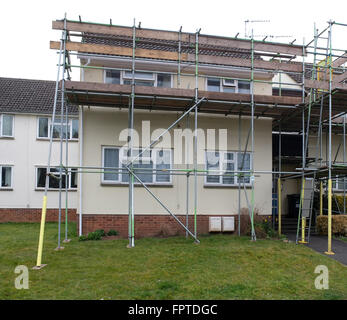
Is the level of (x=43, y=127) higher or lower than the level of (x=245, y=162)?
higher

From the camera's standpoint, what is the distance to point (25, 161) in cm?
1658

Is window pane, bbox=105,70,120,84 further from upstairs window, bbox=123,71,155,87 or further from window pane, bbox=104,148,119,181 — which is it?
window pane, bbox=104,148,119,181

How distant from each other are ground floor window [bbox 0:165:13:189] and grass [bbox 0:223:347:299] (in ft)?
26.0

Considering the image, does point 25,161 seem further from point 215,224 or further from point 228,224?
point 228,224

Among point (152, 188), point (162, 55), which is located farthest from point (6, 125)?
point (162, 55)

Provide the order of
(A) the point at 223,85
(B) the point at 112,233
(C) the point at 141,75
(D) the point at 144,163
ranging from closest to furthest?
(B) the point at 112,233 < (D) the point at 144,163 < (C) the point at 141,75 < (A) the point at 223,85

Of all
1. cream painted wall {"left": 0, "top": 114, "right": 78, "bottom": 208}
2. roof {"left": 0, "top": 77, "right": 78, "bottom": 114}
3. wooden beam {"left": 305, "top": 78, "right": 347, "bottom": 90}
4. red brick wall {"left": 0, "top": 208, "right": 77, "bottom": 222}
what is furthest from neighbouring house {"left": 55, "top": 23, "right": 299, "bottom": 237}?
cream painted wall {"left": 0, "top": 114, "right": 78, "bottom": 208}

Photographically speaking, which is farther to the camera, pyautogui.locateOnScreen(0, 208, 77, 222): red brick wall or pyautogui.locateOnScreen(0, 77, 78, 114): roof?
pyautogui.locateOnScreen(0, 77, 78, 114): roof

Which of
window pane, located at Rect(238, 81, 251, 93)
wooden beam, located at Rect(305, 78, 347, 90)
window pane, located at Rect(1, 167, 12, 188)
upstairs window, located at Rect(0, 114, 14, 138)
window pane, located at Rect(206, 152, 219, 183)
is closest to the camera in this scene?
wooden beam, located at Rect(305, 78, 347, 90)

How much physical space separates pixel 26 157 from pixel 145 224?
914 centimetres

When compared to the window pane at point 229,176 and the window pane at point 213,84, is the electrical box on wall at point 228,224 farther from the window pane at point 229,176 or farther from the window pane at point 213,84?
the window pane at point 213,84

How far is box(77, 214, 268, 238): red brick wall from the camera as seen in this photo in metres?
10.3

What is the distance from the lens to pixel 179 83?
1098cm

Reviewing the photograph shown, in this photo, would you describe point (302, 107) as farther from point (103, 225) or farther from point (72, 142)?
point (72, 142)
